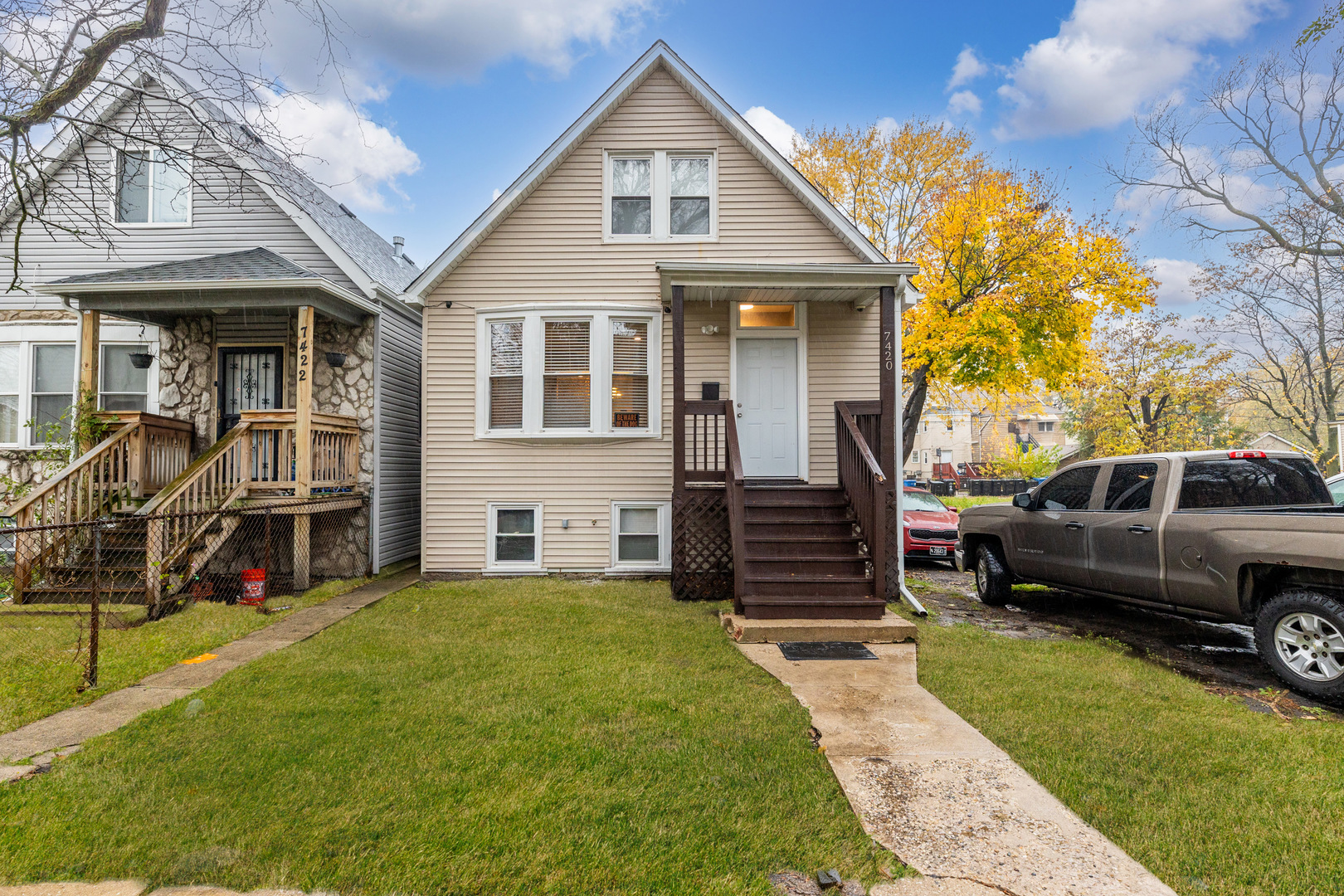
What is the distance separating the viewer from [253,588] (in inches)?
297

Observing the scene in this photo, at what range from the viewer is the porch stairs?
6.34 metres

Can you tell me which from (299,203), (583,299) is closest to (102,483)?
(299,203)

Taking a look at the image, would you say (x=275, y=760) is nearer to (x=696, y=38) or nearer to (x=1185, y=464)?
(x=1185, y=464)

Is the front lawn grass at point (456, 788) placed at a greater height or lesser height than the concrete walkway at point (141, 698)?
greater

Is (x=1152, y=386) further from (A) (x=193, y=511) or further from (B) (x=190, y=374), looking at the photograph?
(B) (x=190, y=374)

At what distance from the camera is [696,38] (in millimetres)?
13281

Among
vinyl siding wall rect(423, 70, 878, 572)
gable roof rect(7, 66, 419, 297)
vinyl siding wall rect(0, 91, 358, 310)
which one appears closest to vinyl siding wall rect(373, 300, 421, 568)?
gable roof rect(7, 66, 419, 297)

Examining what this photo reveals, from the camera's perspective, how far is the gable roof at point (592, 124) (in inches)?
354

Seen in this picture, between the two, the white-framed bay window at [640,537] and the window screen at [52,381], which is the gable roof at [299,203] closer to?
the window screen at [52,381]

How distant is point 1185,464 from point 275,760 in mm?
7038

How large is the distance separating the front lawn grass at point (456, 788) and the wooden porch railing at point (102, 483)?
14.2 feet

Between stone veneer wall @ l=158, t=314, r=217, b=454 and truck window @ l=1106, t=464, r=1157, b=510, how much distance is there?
1166 centimetres

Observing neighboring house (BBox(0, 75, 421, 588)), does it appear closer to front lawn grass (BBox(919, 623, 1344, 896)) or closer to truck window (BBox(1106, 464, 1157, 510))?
front lawn grass (BBox(919, 623, 1344, 896))

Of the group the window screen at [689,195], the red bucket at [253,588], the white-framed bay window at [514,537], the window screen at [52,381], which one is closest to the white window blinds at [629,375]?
the window screen at [689,195]
